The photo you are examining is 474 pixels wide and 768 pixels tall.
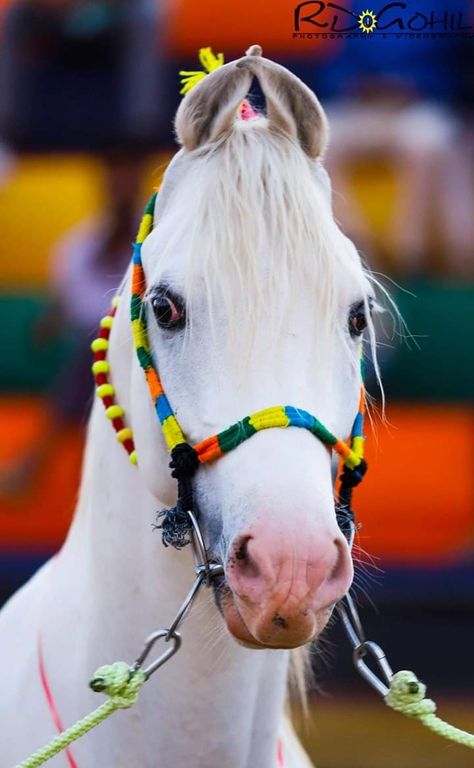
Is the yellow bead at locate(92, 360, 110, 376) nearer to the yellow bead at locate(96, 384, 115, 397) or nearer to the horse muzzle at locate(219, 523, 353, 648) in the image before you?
the yellow bead at locate(96, 384, 115, 397)

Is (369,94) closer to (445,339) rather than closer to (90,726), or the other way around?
(445,339)

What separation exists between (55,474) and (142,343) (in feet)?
9.88

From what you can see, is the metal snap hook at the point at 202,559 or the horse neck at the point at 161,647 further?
the horse neck at the point at 161,647

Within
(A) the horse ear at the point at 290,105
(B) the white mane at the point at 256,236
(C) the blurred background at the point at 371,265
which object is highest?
(A) the horse ear at the point at 290,105

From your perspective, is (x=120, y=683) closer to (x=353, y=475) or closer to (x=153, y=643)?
(x=153, y=643)

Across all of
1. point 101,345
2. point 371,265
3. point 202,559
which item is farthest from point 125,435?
point 371,265

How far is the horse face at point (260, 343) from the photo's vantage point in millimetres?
1392

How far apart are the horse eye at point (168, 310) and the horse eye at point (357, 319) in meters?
0.25

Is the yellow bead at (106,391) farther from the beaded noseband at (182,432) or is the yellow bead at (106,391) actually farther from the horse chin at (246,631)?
the horse chin at (246,631)

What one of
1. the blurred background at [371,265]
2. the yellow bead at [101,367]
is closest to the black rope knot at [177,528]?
the yellow bead at [101,367]

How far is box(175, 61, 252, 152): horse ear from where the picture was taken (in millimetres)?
1650

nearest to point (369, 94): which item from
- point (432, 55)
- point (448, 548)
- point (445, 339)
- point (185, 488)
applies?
point (432, 55)

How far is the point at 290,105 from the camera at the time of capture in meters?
1.71

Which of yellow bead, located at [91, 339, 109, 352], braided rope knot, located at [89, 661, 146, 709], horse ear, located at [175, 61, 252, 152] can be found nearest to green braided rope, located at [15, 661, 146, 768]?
braided rope knot, located at [89, 661, 146, 709]
